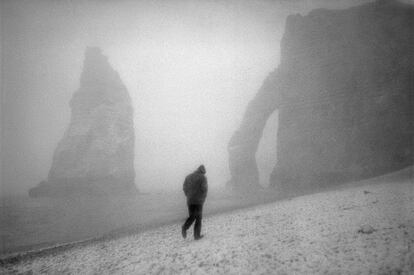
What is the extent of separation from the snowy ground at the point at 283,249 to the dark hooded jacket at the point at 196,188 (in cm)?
139

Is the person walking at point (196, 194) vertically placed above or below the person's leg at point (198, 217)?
above

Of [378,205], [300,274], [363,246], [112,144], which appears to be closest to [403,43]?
[378,205]

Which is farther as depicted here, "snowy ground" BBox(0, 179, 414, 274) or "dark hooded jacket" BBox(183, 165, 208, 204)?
"dark hooded jacket" BBox(183, 165, 208, 204)

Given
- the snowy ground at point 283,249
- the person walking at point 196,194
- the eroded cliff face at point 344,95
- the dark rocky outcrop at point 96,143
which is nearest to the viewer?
the snowy ground at point 283,249

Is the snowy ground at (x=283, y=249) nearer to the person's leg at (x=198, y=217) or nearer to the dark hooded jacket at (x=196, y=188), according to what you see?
the person's leg at (x=198, y=217)

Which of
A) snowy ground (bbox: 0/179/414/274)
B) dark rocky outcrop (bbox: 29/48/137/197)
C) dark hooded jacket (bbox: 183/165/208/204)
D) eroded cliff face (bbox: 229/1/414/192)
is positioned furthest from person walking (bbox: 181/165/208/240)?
dark rocky outcrop (bbox: 29/48/137/197)

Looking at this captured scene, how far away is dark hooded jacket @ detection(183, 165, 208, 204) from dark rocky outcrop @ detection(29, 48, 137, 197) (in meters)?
39.3

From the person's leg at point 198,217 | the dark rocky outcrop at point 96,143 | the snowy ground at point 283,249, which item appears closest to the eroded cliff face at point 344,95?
the snowy ground at point 283,249

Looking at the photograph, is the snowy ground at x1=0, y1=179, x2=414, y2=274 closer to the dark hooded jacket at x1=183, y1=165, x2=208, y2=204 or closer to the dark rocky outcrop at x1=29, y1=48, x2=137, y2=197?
the dark hooded jacket at x1=183, y1=165, x2=208, y2=204

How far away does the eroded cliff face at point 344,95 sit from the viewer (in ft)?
73.6

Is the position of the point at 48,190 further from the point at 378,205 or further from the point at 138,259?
the point at 378,205

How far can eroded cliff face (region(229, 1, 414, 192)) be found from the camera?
22438 millimetres

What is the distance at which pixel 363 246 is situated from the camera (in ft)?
16.9

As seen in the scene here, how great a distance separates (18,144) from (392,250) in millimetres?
178958
